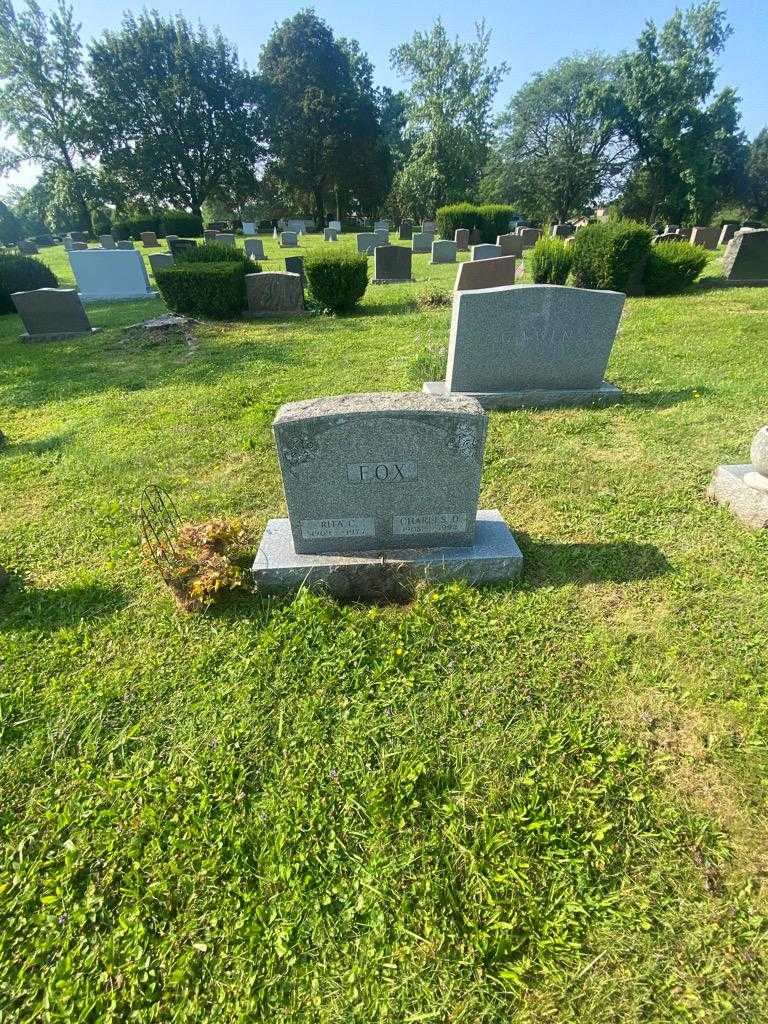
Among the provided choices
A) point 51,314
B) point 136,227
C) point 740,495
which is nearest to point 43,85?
point 136,227

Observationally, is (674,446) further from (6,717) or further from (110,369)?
(110,369)

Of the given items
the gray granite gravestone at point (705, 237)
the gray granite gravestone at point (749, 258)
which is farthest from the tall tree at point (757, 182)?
the gray granite gravestone at point (749, 258)

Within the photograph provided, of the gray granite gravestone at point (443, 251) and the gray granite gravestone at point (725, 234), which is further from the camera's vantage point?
the gray granite gravestone at point (725, 234)

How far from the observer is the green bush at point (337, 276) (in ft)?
31.5

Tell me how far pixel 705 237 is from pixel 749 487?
20369 millimetres

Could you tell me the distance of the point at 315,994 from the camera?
4.93 ft

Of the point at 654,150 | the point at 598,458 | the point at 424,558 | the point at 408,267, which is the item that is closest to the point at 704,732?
the point at 424,558

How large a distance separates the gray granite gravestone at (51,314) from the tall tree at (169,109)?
39.3m

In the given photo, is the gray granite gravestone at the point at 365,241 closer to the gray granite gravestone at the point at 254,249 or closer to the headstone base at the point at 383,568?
the gray granite gravestone at the point at 254,249

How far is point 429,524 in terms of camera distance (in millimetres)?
2951

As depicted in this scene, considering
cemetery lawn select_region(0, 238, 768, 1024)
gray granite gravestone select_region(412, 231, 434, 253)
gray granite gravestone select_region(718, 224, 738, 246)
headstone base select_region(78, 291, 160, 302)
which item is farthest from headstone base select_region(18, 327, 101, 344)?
gray granite gravestone select_region(718, 224, 738, 246)

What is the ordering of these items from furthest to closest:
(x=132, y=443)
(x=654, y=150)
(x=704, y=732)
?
1. (x=654, y=150)
2. (x=132, y=443)
3. (x=704, y=732)

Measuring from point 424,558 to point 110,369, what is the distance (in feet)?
22.8

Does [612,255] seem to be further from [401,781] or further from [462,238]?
[462,238]
